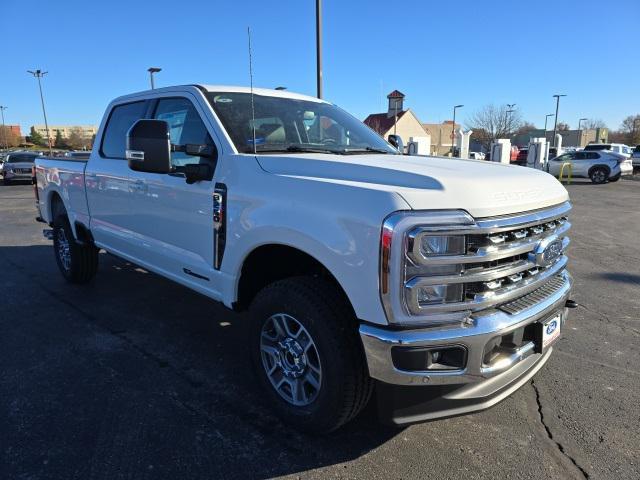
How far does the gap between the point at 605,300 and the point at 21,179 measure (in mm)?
25616

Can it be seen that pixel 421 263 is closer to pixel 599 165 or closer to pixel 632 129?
pixel 599 165

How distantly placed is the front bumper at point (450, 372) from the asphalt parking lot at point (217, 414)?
410 mm

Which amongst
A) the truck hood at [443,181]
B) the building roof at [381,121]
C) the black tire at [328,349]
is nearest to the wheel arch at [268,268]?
the black tire at [328,349]

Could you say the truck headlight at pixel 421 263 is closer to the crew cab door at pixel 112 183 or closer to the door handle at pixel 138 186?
the door handle at pixel 138 186

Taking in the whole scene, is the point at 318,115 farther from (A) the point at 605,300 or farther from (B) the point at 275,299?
(A) the point at 605,300

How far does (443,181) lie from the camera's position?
230 centimetres

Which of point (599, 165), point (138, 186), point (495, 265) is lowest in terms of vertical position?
point (599, 165)

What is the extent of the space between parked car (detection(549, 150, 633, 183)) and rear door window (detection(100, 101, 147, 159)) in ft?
79.4

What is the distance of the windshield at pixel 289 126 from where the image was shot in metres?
3.34

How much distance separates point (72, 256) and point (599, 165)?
24375 mm

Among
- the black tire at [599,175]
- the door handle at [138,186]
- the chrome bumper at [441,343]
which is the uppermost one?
the door handle at [138,186]

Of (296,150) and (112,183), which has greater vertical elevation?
(296,150)

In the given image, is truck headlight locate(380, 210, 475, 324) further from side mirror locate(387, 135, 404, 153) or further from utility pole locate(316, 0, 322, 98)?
utility pole locate(316, 0, 322, 98)

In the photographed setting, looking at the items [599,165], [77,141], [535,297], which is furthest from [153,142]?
[77,141]
